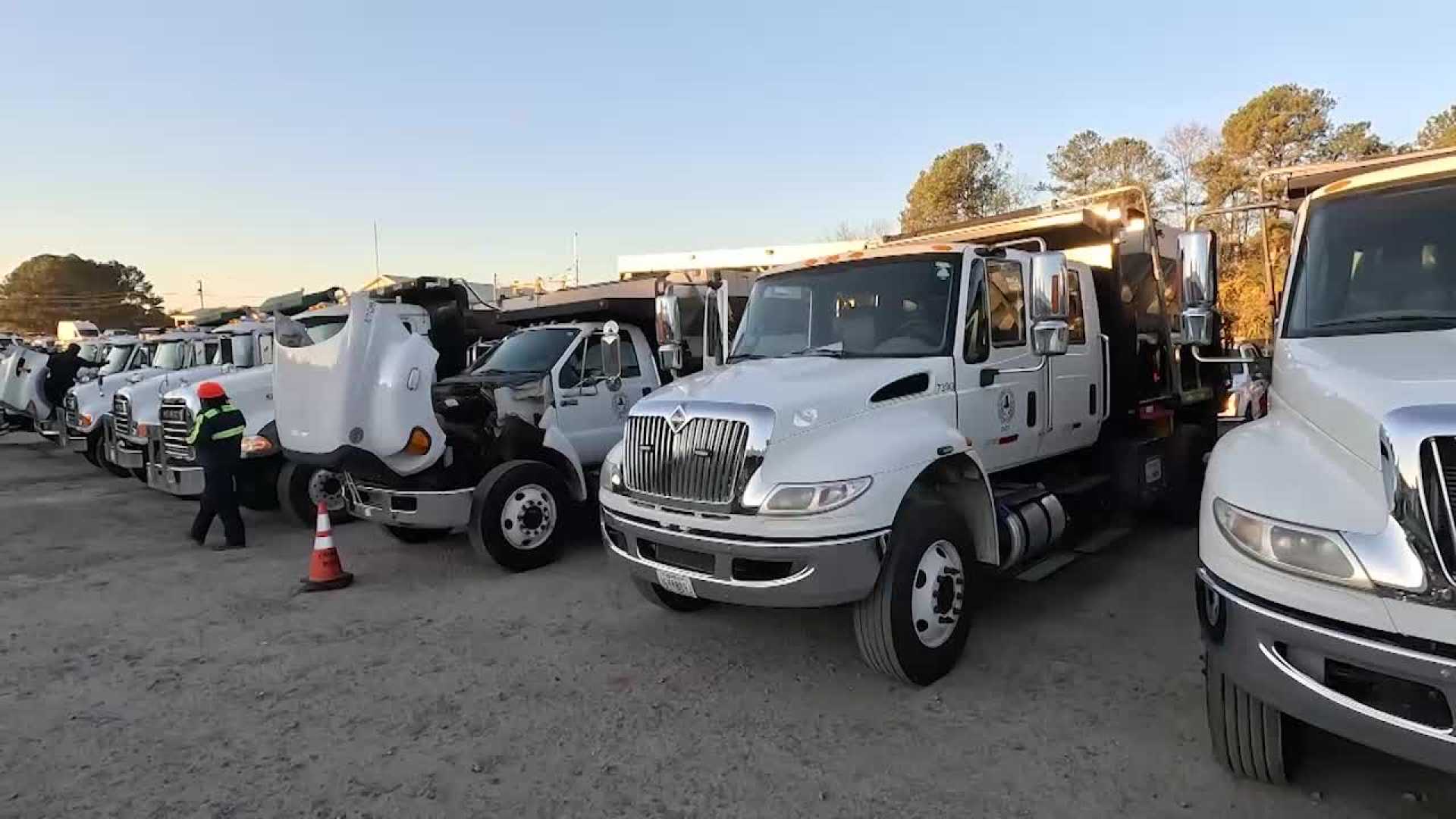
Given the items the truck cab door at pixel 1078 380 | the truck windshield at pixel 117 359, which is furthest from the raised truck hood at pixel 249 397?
the truck cab door at pixel 1078 380

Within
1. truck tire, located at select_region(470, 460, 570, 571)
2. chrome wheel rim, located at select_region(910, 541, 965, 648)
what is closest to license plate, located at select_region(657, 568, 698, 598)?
chrome wheel rim, located at select_region(910, 541, 965, 648)

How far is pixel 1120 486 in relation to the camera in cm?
699

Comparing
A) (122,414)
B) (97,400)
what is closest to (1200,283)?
(122,414)

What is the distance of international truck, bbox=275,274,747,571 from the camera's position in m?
6.96

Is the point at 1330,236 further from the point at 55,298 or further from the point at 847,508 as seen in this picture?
the point at 55,298

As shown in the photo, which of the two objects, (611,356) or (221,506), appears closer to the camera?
(611,356)

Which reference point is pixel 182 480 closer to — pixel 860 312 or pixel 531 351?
pixel 531 351

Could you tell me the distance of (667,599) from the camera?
5.64m

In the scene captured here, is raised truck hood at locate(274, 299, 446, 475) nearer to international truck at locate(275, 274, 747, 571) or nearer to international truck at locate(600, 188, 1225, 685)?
international truck at locate(275, 274, 747, 571)

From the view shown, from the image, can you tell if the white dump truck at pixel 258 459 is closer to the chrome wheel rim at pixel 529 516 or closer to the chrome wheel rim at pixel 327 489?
the chrome wheel rim at pixel 327 489

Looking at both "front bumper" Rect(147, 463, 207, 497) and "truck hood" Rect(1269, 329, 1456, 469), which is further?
"front bumper" Rect(147, 463, 207, 497)

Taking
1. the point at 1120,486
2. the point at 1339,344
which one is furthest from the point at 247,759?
the point at 1120,486

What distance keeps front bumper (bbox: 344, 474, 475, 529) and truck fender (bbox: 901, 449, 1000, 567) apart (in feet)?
12.8

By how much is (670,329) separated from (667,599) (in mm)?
2309
